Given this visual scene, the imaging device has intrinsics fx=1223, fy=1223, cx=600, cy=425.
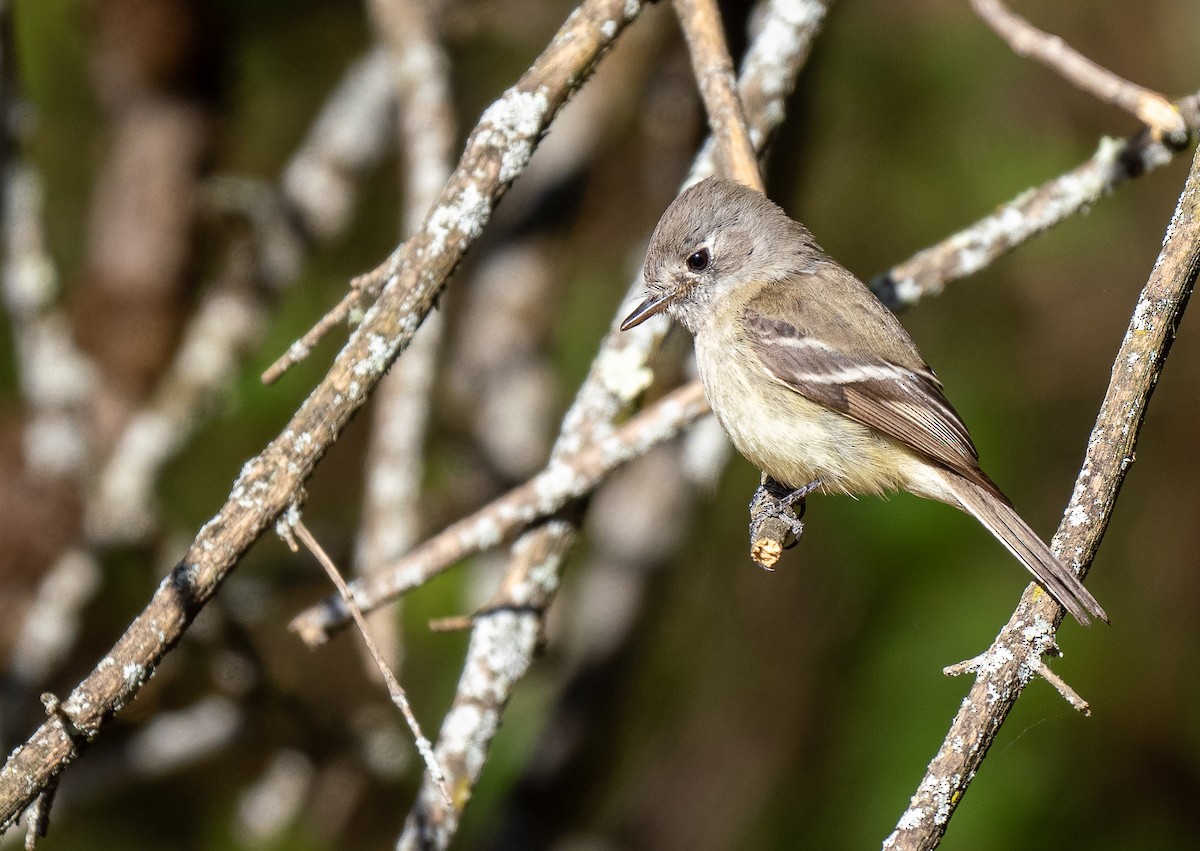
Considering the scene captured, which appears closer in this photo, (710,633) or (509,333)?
(509,333)

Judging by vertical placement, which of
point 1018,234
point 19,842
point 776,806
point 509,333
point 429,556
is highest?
point 509,333

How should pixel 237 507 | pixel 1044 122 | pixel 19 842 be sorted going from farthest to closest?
pixel 1044 122 → pixel 19 842 → pixel 237 507

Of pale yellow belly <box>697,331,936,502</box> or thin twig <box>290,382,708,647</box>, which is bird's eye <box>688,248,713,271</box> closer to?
pale yellow belly <box>697,331,936,502</box>

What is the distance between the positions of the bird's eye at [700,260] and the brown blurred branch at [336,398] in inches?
43.5

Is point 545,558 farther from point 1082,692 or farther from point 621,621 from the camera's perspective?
point 1082,692

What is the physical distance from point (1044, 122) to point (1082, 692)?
2937 mm

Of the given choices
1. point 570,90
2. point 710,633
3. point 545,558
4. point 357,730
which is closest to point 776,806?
point 710,633

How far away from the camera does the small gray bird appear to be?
138 inches

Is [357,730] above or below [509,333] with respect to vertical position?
below

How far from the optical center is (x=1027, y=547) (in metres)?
3.01

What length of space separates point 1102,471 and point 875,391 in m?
1.30

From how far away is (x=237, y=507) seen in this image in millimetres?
2330

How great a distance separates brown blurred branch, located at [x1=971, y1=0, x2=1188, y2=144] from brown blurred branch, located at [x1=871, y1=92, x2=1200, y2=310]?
1.49ft

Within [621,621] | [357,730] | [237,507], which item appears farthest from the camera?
[621,621]
